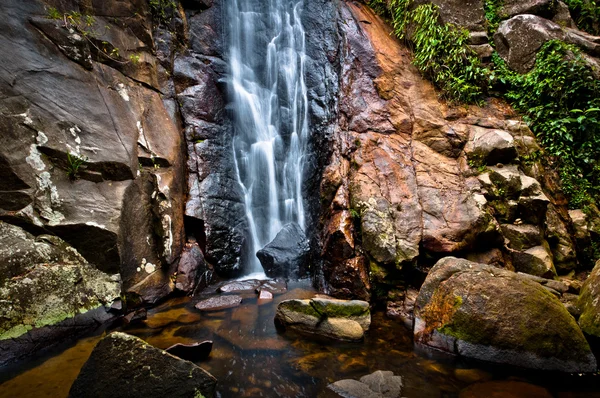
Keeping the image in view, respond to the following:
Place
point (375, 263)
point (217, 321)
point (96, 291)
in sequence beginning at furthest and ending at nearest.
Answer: point (375, 263), point (217, 321), point (96, 291)

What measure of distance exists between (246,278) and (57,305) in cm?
375

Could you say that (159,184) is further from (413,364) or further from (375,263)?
(413,364)

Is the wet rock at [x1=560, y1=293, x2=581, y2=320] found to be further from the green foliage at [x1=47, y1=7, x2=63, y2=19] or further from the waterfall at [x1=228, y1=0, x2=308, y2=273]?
the green foliage at [x1=47, y1=7, x2=63, y2=19]

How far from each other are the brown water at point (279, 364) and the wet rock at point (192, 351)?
113 millimetres

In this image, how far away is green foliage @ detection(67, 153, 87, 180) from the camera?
16.0ft

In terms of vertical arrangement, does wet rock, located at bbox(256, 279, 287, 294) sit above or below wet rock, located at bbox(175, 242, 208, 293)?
below

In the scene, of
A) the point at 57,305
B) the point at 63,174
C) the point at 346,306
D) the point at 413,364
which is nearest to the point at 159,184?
the point at 63,174

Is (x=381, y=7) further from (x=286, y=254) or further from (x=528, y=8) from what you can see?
(x=286, y=254)

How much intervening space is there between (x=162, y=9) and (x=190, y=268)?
729 cm

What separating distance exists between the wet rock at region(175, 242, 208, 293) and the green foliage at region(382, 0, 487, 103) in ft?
24.4

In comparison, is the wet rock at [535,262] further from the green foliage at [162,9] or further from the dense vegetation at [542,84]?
the green foliage at [162,9]

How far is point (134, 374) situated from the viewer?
9.31ft

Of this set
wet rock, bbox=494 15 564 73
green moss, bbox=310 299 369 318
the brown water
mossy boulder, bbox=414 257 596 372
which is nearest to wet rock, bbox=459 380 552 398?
the brown water

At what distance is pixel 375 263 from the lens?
5.97m
